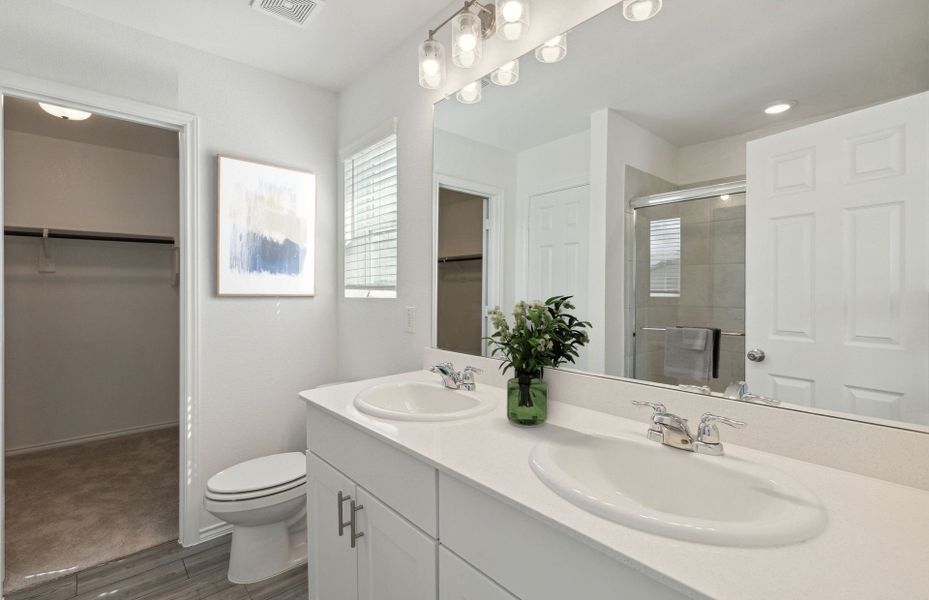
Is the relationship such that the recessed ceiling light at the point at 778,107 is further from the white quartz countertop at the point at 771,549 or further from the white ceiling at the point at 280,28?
the white ceiling at the point at 280,28

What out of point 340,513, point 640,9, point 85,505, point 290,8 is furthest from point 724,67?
point 85,505

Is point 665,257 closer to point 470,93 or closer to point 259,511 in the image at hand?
point 470,93

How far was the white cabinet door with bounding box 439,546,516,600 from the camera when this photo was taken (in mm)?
800

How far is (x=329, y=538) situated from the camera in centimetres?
138

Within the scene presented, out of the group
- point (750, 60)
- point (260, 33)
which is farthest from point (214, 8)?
point (750, 60)

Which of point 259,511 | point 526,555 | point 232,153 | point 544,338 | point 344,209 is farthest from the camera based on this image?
point 344,209

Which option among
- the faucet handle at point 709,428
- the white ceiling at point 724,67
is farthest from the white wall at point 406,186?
the faucet handle at point 709,428

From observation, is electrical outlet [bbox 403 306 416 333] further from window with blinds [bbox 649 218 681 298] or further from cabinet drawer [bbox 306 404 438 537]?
window with blinds [bbox 649 218 681 298]

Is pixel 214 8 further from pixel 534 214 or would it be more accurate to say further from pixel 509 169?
A: pixel 534 214

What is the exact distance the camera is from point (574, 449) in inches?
38.7

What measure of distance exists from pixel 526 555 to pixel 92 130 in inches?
158

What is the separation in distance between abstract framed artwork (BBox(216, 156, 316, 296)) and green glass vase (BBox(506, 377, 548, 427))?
1679mm

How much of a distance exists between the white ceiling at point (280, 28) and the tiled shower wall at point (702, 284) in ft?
4.59

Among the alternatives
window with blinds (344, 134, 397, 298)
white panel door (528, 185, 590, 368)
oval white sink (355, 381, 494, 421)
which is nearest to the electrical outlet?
window with blinds (344, 134, 397, 298)
